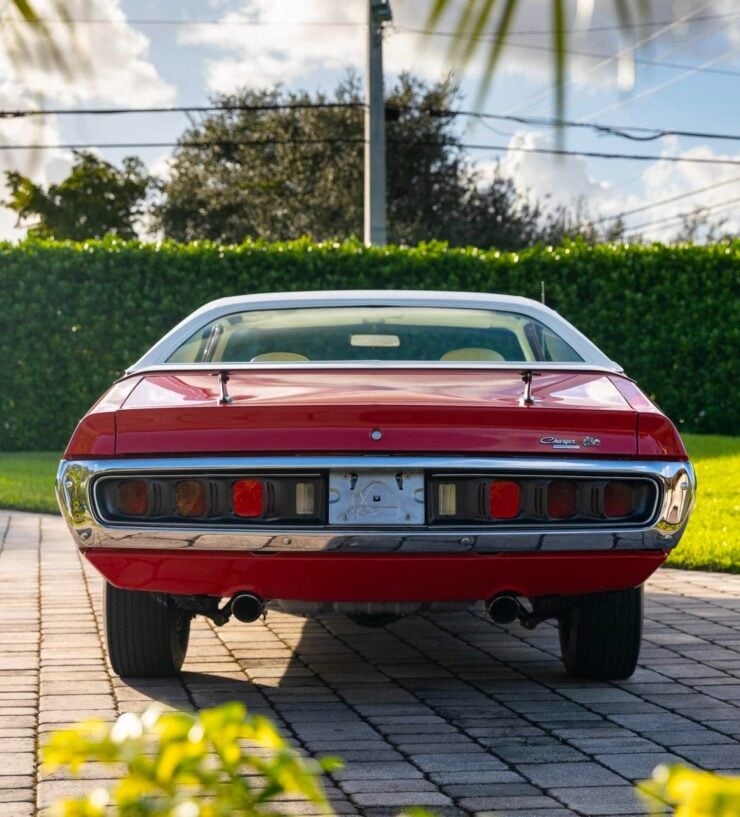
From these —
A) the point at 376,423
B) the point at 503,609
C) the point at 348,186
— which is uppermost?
the point at 348,186

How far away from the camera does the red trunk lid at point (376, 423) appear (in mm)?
4215

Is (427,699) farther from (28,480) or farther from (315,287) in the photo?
(315,287)

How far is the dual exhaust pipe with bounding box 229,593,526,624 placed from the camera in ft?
14.3

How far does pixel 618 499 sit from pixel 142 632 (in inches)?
69.9

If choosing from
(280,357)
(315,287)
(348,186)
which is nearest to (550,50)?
(280,357)

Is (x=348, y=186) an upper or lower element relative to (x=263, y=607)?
upper

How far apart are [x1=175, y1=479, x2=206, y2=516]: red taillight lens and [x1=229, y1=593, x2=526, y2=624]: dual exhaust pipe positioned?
1.03ft

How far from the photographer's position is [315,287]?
16.8 metres

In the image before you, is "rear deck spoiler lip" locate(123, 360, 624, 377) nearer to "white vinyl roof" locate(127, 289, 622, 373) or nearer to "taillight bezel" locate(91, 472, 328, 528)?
"white vinyl roof" locate(127, 289, 622, 373)

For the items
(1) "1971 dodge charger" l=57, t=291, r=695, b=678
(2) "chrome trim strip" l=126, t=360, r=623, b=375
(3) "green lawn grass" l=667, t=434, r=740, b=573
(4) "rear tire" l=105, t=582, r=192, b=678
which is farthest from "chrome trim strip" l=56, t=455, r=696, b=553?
(3) "green lawn grass" l=667, t=434, r=740, b=573

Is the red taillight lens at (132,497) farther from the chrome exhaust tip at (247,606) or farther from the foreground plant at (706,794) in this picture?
the foreground plant at (706,794)

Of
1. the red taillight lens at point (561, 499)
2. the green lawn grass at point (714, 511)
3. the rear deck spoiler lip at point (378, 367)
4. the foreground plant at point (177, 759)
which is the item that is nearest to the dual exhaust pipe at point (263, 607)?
the red taillight lens at point (561, 499)

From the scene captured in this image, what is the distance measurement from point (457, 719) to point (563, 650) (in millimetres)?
818

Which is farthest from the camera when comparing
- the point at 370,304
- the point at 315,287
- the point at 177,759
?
the point at 315,287
